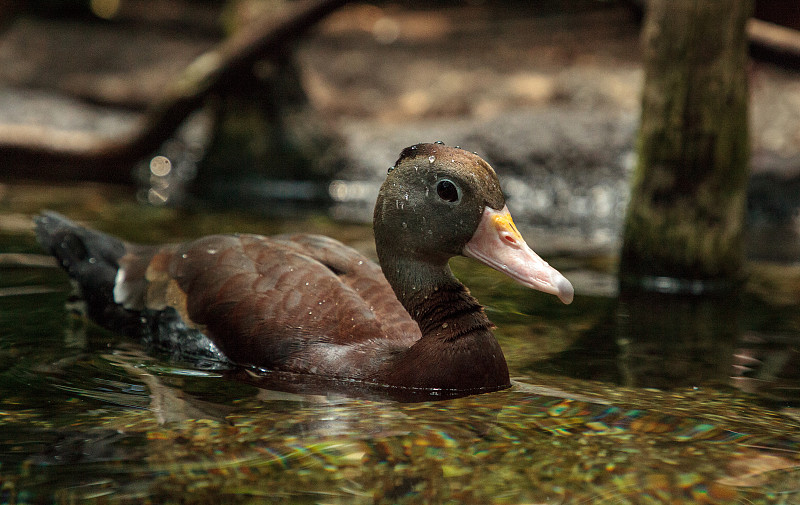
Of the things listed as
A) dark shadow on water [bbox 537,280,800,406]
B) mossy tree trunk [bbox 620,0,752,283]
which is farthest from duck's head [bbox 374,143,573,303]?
mossy tree trunk [bbox 620,0,752,283]

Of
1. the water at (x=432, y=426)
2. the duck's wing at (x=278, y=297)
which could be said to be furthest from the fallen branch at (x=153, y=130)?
the duck's wing at (x=278, y=297)

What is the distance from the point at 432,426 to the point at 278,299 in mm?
1095

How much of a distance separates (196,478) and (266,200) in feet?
23.0

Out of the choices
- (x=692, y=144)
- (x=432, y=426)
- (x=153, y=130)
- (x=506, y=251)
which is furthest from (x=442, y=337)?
(x=153, y=130)

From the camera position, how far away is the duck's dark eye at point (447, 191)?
11.9 ft

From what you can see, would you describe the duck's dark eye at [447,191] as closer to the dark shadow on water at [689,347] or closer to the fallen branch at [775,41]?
the dark shadow on water at [689,347]

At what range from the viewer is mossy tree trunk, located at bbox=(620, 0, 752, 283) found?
5559mm

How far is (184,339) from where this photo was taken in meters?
4.25

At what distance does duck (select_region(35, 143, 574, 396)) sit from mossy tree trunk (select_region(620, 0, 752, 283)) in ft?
7.37

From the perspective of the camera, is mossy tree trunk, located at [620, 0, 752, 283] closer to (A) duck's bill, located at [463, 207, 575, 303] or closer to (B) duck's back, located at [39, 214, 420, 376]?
(B) duck's back, located at [39, 214, 420, 376]

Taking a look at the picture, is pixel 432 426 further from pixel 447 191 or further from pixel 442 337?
pixel 447 191

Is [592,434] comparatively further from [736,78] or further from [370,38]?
[370,38]

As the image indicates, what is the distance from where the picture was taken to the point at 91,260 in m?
4.86

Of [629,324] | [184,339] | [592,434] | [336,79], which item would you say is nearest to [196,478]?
[592,434]
